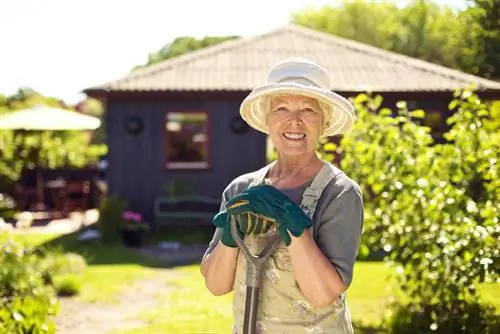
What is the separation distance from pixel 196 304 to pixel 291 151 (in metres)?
5.40

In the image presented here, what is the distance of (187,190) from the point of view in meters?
13.3

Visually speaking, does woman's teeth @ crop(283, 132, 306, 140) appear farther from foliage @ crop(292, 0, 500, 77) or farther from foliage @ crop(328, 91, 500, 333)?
foliage @ crop(292, 0, 500, 77)

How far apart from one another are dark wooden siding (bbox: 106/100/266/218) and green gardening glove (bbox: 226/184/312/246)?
446 inches

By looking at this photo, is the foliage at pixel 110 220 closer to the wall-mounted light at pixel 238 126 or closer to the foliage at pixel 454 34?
the wall-mounted light at pixel 238 126

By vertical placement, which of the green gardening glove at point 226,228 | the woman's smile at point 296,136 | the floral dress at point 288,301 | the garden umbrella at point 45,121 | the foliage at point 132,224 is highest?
the garden umbrella at point 45,121

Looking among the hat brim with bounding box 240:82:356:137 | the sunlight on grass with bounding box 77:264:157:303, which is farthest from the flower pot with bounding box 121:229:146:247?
the hat brim with bounding box 240:82:356:137

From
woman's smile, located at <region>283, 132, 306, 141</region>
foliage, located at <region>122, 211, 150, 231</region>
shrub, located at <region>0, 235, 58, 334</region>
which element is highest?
woman's smile, located at <region>283, 132, 306, 141</region>

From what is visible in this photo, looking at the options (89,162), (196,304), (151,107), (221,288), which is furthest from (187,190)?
(221,288)

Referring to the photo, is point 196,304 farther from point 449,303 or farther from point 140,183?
point 140,183

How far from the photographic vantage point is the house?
12953 mm

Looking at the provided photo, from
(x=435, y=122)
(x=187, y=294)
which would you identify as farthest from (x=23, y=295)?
(x=435, y=122)

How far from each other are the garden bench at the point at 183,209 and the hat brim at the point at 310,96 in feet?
35.1

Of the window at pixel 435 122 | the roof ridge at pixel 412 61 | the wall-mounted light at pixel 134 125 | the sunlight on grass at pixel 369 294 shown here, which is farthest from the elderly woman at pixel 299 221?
the wall-mounted light at pixel 134 125

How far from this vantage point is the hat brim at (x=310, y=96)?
2.15m
